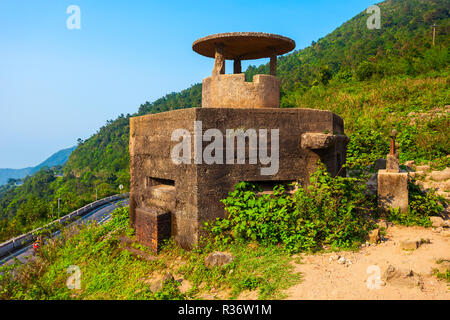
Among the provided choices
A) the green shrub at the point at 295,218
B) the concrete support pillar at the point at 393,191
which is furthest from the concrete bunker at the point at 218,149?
the concrete support pillar at the point at 393,191

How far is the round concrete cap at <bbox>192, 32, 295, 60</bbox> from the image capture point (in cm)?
532

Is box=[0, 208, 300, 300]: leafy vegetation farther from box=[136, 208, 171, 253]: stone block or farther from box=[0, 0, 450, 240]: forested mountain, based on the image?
box=[0, 0, 450, 240]: forested mountain

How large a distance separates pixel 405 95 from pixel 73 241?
52.8 feet

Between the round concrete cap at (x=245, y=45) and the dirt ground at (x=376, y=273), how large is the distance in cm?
399

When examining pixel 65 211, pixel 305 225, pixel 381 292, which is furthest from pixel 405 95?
pixel 65 211

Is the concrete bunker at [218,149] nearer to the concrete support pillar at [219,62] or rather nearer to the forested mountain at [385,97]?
the concrete support pillar at [219,62]

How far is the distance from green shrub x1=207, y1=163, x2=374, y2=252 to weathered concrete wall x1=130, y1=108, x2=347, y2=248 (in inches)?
8.1

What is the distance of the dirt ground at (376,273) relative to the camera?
3096mm

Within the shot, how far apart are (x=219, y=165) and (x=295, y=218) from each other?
4.89 ft

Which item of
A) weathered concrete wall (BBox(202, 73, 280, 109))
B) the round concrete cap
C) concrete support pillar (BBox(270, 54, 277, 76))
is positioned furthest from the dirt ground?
the round concrete cap

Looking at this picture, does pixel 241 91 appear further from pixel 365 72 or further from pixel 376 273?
pixel 365 72

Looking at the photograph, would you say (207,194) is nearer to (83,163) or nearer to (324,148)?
(324,148)

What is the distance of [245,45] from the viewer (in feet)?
19.0

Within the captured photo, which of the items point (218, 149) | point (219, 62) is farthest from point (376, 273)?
point (219, 62)
